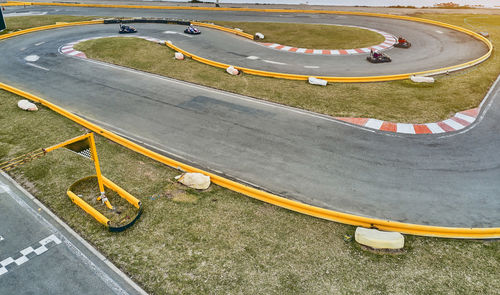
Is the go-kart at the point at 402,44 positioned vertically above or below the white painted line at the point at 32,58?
above

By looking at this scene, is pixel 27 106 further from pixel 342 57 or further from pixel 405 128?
pixel 342 57

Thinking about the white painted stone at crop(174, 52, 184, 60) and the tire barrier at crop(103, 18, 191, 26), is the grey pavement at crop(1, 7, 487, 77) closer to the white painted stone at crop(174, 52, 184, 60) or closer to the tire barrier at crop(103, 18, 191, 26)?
the tire barrier at crop(103, 18, 191, 26)

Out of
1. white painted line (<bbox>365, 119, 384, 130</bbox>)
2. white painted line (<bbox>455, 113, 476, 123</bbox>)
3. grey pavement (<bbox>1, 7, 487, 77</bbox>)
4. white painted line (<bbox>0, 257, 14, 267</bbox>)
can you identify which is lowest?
white painted line (<bbox>0, 257, 14, 267</bbox>)

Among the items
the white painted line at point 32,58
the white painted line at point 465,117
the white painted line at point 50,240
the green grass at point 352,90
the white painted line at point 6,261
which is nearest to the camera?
the white painted line at point 6,261

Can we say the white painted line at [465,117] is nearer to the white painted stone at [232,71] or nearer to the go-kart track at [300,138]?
the go-kart track at [300,138]

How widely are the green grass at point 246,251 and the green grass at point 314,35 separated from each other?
67.7 ft

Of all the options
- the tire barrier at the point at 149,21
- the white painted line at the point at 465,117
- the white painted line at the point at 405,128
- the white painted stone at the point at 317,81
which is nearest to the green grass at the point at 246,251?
the white painted line at the point at 405,128

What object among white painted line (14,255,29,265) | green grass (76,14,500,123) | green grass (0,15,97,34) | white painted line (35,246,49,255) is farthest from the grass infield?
green grass (0,15,97,34)

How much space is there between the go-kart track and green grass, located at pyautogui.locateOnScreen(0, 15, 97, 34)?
10755 millimetres

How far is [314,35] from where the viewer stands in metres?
29.6

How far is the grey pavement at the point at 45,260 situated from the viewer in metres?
7.41

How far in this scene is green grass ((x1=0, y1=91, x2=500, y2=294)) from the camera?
24.7 feet

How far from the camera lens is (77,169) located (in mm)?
11594

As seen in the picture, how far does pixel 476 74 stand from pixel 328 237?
1877 centimetres
